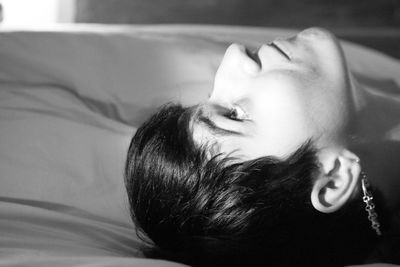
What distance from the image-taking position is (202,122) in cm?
97

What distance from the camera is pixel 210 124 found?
0.96m

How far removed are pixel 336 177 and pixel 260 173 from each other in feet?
0.42

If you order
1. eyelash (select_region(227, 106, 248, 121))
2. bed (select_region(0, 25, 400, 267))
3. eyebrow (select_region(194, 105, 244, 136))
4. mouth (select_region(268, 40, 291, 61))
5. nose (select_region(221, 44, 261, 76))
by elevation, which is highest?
mouth (select_region(268, 40, 291, 61))

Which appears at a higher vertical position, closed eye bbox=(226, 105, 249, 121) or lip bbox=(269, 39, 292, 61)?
lip bbox=(269, 39, 292, 61)

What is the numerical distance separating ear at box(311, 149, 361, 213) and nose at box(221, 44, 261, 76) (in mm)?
175

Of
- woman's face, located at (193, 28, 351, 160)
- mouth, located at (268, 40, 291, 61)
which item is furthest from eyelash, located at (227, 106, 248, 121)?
mouth, located at (268, 40, 291, 61)

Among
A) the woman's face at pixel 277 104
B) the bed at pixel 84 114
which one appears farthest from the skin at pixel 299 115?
the bed at pixel 84 114

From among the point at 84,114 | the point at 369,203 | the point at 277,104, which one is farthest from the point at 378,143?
the point at 84,114

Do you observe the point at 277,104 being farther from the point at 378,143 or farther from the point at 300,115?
the point at 378,143

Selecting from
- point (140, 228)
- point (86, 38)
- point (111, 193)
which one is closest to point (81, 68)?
point (86, 38)

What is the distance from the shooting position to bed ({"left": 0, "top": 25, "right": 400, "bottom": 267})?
1.01 m

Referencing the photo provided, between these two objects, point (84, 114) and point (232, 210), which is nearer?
point (232, 210)

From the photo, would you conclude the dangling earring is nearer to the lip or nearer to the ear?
the ear

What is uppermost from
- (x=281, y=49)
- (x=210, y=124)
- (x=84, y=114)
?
(x=281, y=49)
